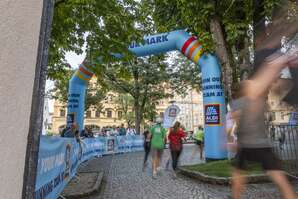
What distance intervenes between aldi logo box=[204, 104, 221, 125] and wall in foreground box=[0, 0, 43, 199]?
10.2 metres

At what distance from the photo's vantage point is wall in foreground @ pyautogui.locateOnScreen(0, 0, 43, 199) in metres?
1.63

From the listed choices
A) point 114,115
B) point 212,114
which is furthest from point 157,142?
point 114,115

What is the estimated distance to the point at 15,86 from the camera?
5.62 feet

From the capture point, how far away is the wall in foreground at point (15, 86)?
163cm

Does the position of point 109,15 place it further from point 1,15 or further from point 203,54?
point 1,15

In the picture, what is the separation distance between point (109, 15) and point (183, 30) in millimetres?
6142

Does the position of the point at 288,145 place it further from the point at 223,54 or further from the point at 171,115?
the point at 171,115

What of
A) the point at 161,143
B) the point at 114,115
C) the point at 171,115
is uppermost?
the point at 114,115

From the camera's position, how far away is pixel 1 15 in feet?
5.37

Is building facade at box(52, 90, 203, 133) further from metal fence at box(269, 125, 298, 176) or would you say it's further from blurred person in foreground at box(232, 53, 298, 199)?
blurred person in foreground at box(232, 53, 298, 199)

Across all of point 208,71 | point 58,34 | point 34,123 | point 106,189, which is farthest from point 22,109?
point 208,71

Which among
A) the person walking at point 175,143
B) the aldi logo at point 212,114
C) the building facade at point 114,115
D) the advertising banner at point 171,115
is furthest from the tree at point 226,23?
the building facade at point 114,115

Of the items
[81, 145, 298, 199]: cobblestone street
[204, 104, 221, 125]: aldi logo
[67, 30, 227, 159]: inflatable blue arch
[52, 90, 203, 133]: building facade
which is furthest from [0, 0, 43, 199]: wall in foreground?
[52, 90, 203, 133]: building facade

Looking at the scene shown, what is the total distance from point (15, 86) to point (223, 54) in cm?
999
